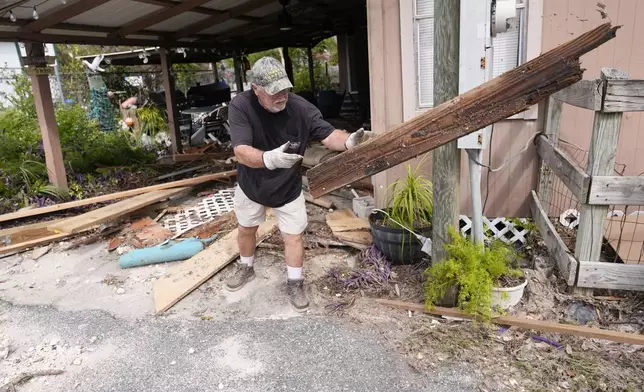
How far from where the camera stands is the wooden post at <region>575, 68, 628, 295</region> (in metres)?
2.50

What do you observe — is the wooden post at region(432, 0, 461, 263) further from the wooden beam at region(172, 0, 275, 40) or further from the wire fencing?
the wooden beam at region(172, 0, 275, 40)

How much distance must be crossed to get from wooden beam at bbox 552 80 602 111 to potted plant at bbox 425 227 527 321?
1.07 meters

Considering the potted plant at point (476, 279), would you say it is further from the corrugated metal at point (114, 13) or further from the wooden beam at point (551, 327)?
the corrugated metal at point (114, 13)

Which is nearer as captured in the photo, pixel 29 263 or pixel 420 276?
pixel 420 276

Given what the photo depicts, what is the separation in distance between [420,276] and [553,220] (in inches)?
60.8

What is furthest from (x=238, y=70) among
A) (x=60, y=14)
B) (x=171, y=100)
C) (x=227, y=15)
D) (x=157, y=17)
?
(x=60, y=14)

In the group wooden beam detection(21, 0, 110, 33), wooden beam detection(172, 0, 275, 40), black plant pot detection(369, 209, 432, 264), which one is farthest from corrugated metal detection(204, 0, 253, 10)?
black plant pot detection(369, 209, 432, 264)

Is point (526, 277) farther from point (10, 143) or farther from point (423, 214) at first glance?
point (10, 143)

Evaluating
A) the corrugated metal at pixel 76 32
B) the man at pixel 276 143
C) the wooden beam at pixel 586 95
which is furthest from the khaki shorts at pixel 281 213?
the corrugated metal at pixel 76 32

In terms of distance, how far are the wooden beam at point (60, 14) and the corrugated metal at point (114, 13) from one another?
44cm

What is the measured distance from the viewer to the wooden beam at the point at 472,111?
5.90 feet

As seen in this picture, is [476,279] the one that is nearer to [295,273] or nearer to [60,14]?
[295,273]

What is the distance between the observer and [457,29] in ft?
7.95

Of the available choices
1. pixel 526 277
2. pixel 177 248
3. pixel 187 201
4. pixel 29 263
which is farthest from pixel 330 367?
pixel 187 201
